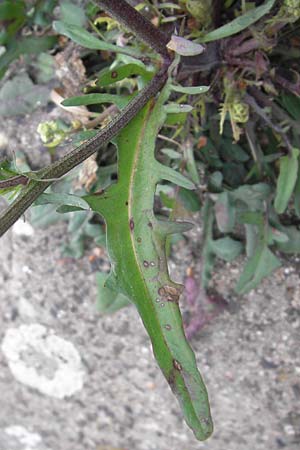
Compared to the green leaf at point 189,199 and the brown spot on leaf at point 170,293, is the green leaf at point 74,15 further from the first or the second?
the brown spot on leaf at point 170,293

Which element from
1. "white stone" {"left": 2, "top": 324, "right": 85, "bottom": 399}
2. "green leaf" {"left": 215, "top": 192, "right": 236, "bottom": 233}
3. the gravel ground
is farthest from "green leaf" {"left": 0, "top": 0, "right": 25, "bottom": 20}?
"white stone" {"left": 2, "top": 324, "right": 85, "bottom": 399}

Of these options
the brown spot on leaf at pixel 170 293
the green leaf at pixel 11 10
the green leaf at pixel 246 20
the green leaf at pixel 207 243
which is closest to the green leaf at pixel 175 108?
the green leaf at pixel 246 20

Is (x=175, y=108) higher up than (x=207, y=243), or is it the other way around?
(x=175, y=108)

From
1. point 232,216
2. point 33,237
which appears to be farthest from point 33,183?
point 33,237

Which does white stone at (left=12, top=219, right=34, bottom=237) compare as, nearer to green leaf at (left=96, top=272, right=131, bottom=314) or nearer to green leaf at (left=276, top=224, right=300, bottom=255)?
green leaf at (left=96, top=272, right=131, bottom=314)

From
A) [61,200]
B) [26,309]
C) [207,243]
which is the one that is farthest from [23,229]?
[61,200]

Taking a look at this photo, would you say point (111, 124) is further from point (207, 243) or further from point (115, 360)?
point (115, 360)

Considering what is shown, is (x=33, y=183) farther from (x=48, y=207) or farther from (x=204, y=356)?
(x=204, y=356)
